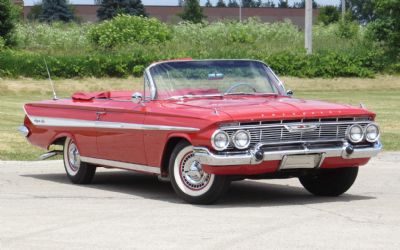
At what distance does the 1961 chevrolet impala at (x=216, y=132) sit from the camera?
30.0ft

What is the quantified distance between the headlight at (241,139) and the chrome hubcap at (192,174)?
1.75ft

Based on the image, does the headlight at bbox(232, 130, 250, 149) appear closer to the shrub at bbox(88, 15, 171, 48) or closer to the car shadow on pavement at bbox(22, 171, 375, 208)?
the car shadow on pavement at bbox(22, 171, 375, 208)

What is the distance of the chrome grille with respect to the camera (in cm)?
916

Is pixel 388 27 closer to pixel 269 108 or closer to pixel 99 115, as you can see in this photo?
pixel 99 115

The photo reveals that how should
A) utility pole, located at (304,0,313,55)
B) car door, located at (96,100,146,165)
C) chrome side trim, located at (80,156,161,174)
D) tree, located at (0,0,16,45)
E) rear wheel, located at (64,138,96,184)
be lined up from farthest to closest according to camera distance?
tree, located at (0,0,16,45) < utility pole, located at (304,0,313,55) < rear wheel, located at (64,138,96,184) < car door, located at (96,100,146,165) < chrome side trim, located at (80,156,161,174)

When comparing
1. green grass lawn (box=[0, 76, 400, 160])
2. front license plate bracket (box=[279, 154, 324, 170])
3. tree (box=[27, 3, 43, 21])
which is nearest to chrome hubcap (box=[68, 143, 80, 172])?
front license plate bracket (box=[279, 154, 324, 170])

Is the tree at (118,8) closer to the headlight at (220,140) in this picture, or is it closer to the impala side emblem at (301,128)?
the impala side emblem at (301,128)

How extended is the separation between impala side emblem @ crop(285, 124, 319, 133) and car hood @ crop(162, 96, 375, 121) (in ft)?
0.30

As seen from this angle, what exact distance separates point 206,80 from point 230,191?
1.31 m

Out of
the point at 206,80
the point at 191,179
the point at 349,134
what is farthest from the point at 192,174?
the point at 349,134

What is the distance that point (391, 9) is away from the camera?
41000 millimetres

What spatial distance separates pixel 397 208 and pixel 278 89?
227 centimetres

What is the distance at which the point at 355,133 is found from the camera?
9.74 metres

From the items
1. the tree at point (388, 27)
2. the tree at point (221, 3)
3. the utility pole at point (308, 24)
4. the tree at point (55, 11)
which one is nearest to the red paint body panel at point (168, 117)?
the utility pole at point (308, 24)
